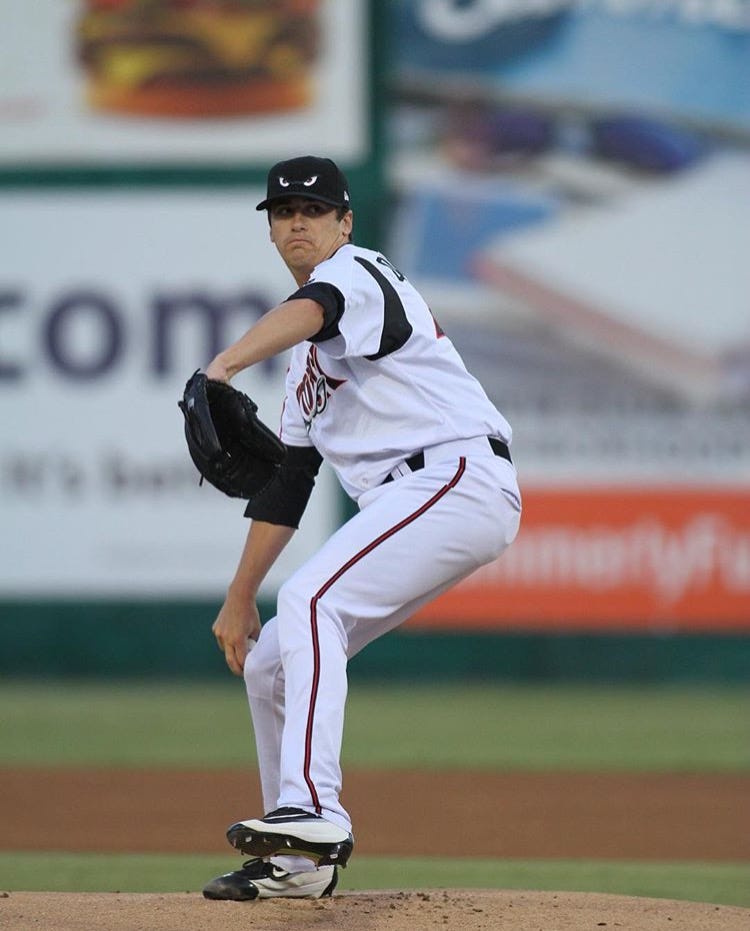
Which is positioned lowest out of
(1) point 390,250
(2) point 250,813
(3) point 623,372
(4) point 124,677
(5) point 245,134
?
(4) point 124,677

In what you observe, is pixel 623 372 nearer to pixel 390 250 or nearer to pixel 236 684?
pixel 390 250

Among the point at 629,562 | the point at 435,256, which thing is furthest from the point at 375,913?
the point at 435,256

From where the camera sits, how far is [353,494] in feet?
13.1

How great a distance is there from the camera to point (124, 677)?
453 inches

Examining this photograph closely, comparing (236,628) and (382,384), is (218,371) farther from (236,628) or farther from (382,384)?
(236,628)

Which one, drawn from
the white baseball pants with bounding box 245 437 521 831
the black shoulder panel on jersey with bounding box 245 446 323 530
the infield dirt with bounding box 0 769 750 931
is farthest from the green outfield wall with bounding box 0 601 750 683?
the white baseball pants with bounding box 245 437 521 831

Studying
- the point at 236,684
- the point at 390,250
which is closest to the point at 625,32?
the point at 390,250

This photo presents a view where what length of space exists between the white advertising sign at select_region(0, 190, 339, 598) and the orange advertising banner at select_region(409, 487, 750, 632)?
1.25 meters

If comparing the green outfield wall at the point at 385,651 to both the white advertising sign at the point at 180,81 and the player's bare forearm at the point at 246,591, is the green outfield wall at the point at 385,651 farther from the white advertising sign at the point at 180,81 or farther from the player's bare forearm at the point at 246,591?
the player's bare forearm at the point at 246,591

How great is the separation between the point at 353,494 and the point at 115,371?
7.52 metres

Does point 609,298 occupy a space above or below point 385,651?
above

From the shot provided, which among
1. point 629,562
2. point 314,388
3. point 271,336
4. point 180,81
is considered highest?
point 180,81

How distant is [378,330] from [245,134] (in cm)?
790

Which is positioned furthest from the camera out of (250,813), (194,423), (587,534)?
(587,534)
